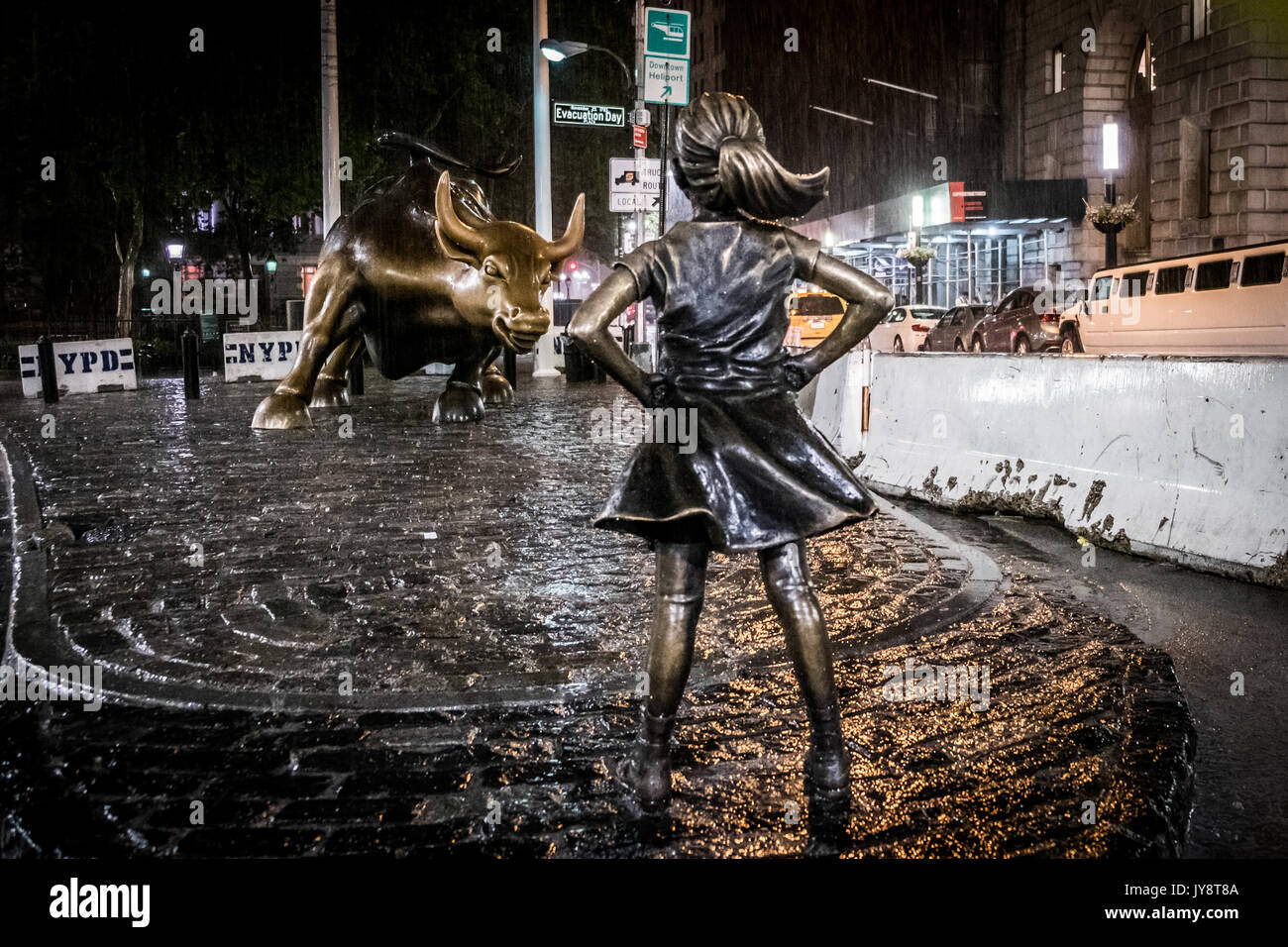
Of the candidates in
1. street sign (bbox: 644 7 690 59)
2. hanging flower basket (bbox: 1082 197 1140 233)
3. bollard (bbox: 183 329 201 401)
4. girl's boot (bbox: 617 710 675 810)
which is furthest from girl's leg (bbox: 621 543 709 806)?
hanging flower basket (bbox: 1082 197 1140 233)

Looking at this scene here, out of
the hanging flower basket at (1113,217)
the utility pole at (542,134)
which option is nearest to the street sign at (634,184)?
the utility pole at (542,134)

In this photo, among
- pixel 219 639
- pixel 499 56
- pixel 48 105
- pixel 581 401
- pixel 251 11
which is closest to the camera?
pixel 219 639

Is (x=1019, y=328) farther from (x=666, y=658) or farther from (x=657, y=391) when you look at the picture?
(x=666, y=658)

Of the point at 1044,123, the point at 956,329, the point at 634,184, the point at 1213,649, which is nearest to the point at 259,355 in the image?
the point at 634,184

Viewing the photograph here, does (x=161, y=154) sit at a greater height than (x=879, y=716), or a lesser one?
greater

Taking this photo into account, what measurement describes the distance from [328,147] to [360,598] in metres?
16.1

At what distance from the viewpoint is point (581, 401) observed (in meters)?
17.2

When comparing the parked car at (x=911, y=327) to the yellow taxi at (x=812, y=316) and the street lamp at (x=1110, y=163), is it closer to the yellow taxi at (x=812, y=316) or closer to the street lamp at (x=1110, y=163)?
the yellow taxi at (x=812, y=316)

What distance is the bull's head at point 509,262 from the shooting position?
385 inches

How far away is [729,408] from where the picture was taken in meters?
3.05

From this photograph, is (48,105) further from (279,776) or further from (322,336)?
(279,776)

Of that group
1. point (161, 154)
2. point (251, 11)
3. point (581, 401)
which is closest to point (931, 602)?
point (581, 401)
